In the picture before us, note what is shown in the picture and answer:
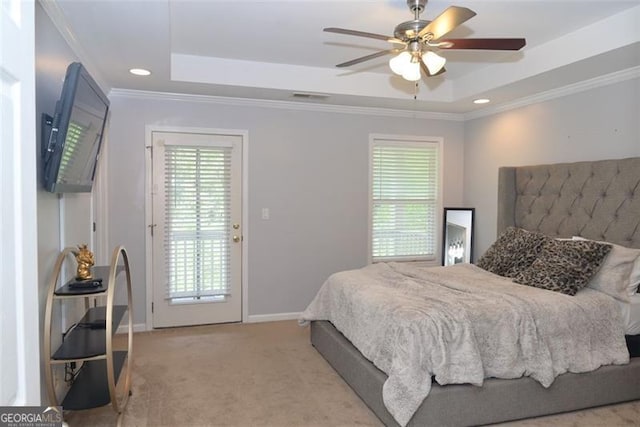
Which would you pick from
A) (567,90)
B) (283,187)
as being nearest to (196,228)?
(283,187)

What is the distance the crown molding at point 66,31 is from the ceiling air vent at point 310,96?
5.77 ft

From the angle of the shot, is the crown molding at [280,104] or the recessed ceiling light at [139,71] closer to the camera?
the recessed ceiling light at [139,71]

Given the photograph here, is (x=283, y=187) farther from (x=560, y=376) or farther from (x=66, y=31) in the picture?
(x=560, y=376)

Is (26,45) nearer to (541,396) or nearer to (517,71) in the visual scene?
(541,396)

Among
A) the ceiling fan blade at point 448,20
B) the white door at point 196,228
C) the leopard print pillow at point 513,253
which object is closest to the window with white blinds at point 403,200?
the leopard print pillow at point 513,253

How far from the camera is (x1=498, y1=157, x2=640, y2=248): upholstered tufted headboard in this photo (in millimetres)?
3279

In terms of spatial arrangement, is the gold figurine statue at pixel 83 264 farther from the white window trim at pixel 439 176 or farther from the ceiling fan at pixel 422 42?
the white window trim at pixel 439 176

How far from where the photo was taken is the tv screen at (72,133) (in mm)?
2133

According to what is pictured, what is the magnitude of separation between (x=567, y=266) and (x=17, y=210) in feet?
10.5

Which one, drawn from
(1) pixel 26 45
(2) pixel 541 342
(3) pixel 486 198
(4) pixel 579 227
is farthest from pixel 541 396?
(1) pixel 26 45


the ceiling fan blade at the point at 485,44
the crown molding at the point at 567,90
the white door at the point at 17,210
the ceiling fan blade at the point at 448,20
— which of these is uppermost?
the crown molding at the point at 567,90

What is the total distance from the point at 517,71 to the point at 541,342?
7.49 feet

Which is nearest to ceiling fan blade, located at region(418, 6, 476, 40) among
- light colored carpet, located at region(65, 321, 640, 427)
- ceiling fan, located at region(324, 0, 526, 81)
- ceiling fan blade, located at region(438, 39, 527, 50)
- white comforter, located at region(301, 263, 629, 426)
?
ceiling fan, located at region(324, 0, 526, 81)

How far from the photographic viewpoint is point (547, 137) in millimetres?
4141
